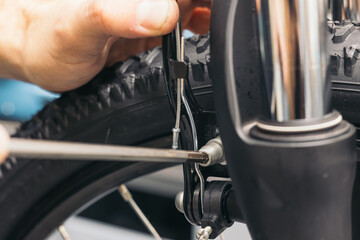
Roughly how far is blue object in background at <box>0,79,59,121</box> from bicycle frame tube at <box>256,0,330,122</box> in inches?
44.4

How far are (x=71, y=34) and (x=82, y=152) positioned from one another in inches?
9.3

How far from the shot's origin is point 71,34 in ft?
1.36

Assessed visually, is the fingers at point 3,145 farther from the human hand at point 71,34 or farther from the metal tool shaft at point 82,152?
the human hand at point 71,34

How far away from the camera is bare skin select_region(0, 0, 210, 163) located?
361mm

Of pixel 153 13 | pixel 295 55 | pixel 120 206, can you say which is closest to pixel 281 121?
pixel 295 55

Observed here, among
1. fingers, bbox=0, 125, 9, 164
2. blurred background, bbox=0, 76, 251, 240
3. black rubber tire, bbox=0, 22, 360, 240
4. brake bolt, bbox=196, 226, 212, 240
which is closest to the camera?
fingers, bbox=0, 125, 9, 164

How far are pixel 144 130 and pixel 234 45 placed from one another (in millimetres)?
182

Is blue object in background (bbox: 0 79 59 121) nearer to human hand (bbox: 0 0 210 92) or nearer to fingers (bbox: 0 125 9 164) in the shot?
human hand (bbox: 0 0 210 92)

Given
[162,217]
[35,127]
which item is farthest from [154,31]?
[162,217]

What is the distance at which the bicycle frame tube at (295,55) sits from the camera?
219 millimetres

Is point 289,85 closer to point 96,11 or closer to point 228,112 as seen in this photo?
point 228,112

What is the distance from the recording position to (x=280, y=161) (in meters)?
0.23

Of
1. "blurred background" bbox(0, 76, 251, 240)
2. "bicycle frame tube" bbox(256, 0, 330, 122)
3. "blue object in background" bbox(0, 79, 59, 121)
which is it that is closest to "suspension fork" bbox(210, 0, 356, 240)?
"bicycle frame tube" bbox(256, 0, 330, 122)

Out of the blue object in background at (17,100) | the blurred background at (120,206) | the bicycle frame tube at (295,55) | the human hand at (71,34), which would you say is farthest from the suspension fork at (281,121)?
the blue object in background at (17,100)
